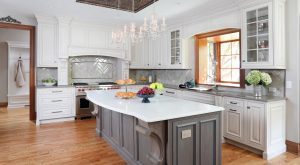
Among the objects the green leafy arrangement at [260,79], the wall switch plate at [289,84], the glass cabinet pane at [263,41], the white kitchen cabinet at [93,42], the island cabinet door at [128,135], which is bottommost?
the island cabinet door at [128,135]

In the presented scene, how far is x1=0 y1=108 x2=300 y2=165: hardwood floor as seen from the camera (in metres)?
2.99

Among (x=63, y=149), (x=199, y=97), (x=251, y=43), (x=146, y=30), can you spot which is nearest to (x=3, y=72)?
(x=63, y=149)

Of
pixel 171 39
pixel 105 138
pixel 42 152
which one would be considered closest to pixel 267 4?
pixel 171 39

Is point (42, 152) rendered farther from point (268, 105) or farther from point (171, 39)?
point (171, 39)

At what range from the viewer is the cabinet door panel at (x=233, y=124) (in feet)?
11.2

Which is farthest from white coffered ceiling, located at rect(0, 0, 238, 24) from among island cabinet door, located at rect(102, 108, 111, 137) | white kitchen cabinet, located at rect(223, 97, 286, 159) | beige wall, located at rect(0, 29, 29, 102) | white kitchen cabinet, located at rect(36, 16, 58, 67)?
beige wall, located at rect(0, 29, 29, 102)

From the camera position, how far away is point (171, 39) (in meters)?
5.67

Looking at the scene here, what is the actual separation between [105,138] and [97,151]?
0.50 metres


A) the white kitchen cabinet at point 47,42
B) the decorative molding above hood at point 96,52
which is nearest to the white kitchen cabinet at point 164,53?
the decorative molding above hood at point 96,52

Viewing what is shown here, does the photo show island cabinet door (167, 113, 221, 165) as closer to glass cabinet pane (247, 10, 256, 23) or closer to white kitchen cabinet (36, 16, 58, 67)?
glass cabinet pane (247, 10, 256, 23)

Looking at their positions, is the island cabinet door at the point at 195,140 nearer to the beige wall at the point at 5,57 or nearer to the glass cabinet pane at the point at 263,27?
the glass cabinet pane at the point at 263,27

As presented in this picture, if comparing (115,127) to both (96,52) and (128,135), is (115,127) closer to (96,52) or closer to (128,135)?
(128,135)

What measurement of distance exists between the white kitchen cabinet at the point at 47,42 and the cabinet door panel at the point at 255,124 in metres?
4.67

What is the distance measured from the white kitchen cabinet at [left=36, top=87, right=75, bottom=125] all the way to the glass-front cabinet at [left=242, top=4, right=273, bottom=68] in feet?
13.6
